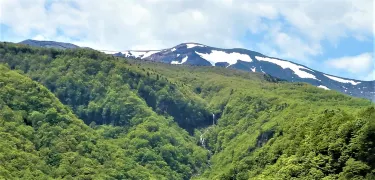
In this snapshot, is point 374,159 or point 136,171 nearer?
point 374,159

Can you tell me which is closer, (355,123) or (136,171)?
(355,123)

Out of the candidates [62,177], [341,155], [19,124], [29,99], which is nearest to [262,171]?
[341,155]

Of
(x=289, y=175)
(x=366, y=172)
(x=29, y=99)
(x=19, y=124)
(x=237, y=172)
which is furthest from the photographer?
(x=29, y=99)

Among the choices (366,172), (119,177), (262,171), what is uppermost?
(366,172)

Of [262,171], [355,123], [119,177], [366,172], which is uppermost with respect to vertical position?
[355,123]

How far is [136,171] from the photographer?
196 m

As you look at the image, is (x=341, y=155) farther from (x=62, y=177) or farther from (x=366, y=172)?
(x=62, y=177)

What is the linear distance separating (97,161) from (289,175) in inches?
3536

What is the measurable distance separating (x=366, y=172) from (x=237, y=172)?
59.9 meters

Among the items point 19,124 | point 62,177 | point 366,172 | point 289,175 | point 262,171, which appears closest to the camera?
point 366,172

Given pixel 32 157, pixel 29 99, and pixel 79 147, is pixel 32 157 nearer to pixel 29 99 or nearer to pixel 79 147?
pixel 79 147

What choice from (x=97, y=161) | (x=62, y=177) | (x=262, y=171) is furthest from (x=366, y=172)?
(x=97, y=161)

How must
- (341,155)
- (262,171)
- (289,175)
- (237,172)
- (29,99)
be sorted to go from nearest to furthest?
(341,155) < (289,175) < (262,171) < (237,172) < (29,99)

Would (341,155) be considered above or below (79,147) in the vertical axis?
above
